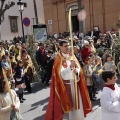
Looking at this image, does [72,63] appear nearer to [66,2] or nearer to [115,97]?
[115,97]

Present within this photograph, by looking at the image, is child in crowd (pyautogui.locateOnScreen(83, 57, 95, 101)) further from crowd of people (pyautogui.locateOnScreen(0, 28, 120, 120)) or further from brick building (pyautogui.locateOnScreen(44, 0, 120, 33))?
brick building (pyautogui.locateOnScreen(44, 0, 120, 33))

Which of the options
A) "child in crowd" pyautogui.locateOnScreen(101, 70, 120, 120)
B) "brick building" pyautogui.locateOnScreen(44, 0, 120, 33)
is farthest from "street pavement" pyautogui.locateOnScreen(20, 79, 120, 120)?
"brick building" pyautogui.locateOnScreen(44, 0, 120, 33)

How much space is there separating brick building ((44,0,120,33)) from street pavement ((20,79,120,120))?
40.0ft

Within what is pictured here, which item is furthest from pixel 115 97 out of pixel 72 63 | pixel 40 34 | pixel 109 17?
pixel 109 17

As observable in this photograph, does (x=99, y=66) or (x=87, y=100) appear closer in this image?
(x=87, y=100)

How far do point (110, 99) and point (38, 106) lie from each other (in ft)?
11.4

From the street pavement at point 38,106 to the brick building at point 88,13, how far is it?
1220cm

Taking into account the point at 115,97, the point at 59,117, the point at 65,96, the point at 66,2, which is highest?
the point at 66,2

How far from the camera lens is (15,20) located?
31.1m

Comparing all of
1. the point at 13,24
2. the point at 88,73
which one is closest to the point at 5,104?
the point at 88,73

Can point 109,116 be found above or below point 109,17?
below

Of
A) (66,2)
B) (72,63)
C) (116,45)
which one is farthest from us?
(66,2)

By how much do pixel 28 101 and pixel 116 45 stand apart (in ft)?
11.6

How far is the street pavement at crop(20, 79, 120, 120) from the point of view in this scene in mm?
5469
